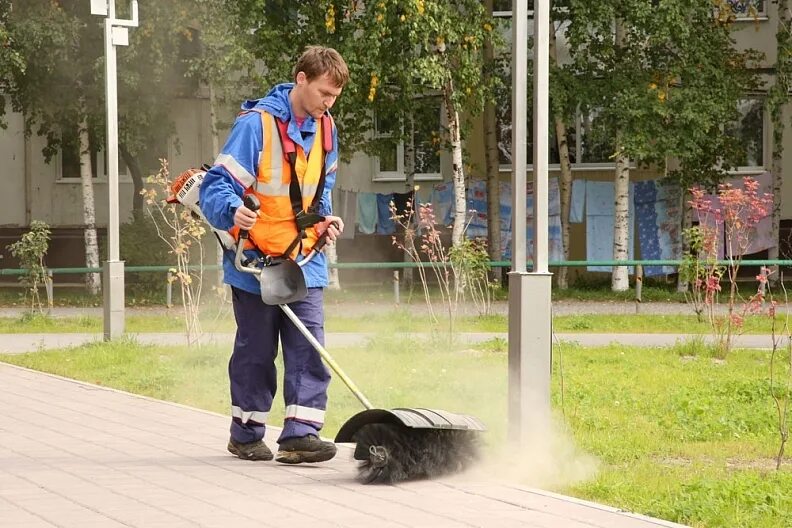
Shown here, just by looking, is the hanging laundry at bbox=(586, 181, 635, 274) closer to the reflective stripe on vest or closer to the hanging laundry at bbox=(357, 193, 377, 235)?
the hanging laundry at bbox=(357, 193, 377, 235)

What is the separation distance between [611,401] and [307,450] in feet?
11.6

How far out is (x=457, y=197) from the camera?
26.1 metres

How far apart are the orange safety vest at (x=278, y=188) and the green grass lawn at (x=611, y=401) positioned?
1.47m

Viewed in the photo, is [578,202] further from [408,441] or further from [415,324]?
[408,441]

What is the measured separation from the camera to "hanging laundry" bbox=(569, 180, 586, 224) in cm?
3105

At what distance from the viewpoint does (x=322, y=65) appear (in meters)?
6.89

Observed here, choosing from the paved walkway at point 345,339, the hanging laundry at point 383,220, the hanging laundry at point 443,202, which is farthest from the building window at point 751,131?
the paved walkway at point 345,339

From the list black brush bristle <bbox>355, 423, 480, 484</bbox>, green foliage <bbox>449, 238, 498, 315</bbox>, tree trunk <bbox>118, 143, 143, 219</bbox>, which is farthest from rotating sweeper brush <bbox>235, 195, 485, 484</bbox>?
tree trunk <bbox>118, 143, 143, 219</bbox>

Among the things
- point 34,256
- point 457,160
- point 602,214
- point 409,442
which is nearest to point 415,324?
point 34,256

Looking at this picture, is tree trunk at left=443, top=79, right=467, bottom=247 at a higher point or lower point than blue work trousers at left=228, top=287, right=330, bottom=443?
higher

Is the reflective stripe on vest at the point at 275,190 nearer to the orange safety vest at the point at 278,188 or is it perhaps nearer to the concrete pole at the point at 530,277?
the orange safety vest at the point at 278,188

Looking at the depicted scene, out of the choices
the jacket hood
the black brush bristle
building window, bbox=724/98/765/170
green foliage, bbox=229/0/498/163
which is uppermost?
green foliage, bbox=229/0/498/163

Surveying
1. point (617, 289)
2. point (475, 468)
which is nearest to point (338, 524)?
point (475, 468)

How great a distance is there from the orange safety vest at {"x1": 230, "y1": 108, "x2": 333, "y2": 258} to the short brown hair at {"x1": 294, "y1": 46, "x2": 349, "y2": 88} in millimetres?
289
